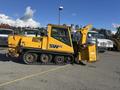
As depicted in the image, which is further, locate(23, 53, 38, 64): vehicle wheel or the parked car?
the parked car

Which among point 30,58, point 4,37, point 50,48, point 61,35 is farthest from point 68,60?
point 4,37

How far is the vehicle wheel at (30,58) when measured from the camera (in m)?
17.3

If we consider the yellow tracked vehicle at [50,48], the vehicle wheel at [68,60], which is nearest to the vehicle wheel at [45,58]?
the yellow tracked vehicle at [50,48]

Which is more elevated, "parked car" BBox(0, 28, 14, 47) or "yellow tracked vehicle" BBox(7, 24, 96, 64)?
"parked car" BBox(0, 28, 14, 47)

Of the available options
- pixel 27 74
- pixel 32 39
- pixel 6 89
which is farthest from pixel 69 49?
pixel 6 89

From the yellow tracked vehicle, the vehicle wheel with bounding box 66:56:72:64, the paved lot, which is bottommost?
the paved lot

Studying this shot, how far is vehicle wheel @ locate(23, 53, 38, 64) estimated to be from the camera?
17.3 metres

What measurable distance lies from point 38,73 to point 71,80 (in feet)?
7.06

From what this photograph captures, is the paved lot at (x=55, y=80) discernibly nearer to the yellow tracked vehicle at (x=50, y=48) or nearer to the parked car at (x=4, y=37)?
the yellow tracked vehicle at (x=50, y=48)

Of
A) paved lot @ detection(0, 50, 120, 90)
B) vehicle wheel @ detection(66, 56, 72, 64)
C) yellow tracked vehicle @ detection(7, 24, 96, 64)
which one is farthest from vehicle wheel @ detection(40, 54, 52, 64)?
paved lot @ detection(0, 50, 120, 90)

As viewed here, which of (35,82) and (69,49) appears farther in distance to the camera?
(69,49)

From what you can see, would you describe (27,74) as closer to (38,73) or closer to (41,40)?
(38,73)

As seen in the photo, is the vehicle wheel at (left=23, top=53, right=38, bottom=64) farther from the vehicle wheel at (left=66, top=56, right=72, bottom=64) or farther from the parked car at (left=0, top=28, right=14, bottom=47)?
the parked car at (left=0, top=28, right=14, bottom=47)

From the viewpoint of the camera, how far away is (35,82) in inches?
464
